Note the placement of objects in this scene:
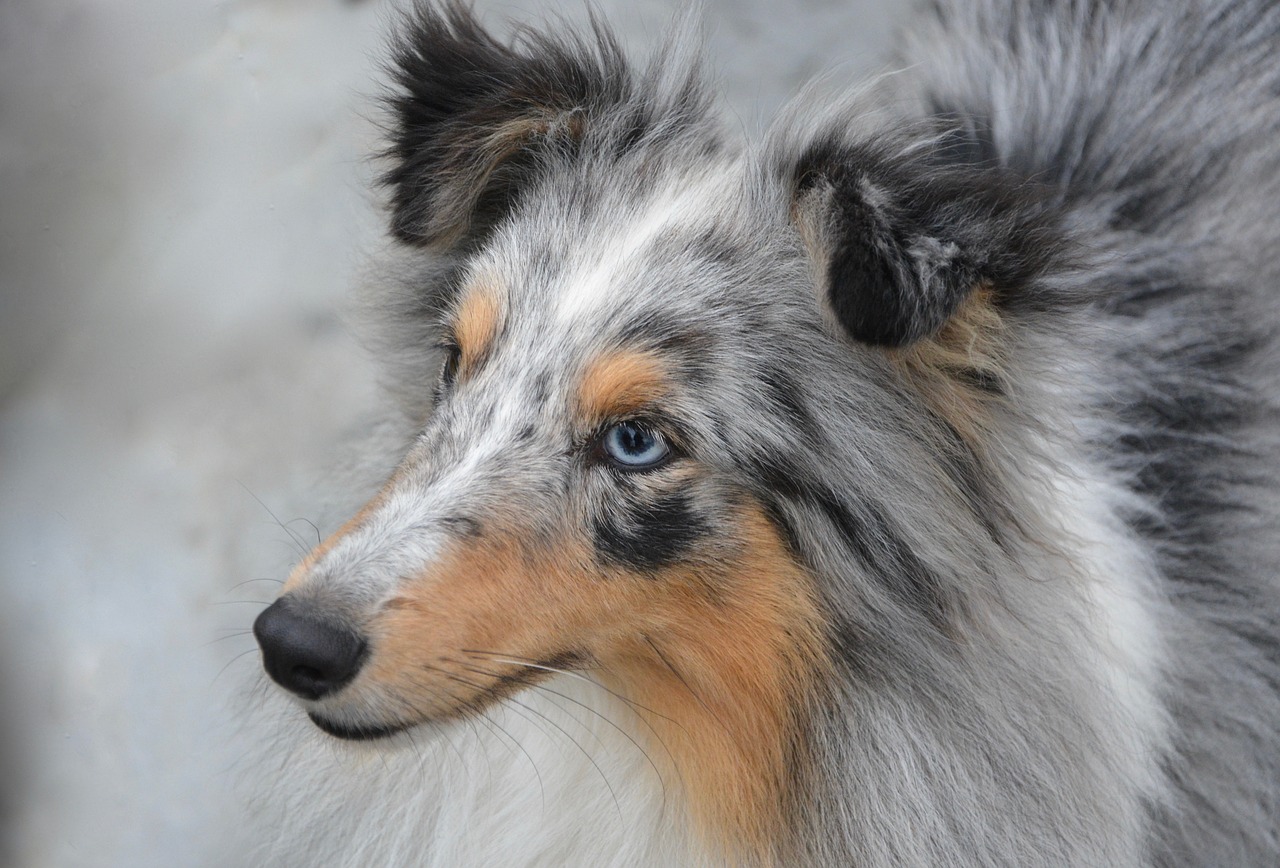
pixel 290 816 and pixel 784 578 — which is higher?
pixel 784 578

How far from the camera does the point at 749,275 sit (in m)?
1.94

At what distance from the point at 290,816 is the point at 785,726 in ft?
3.85

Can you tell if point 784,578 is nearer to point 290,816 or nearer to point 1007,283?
point 1007,283

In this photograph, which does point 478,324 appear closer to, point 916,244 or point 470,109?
point 470,109

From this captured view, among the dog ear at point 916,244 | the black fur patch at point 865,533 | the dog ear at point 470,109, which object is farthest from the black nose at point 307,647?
the dog ear at point 470,109

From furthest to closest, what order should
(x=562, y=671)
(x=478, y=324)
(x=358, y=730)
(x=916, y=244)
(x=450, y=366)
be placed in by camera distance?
1. (x=450, y=366)
2. (x=478, y=324)
3. (x=562, y=671)
4. (x=358, y=730)
5. (x=916, y=244)

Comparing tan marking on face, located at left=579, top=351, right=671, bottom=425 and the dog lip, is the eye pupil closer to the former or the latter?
tan marking on face, located at left=579, top=351, right=671, bottom=425

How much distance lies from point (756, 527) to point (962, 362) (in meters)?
Answer: 0.39

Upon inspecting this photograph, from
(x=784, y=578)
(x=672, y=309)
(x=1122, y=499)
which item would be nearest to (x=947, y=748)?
(x=784, y=578)

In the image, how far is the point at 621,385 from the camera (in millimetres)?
1825

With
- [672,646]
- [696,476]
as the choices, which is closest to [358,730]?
[672,646]

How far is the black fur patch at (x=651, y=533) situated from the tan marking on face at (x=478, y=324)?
378 mm

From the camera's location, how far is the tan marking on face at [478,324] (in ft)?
6.52

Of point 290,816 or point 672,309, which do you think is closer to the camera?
point 672,309
